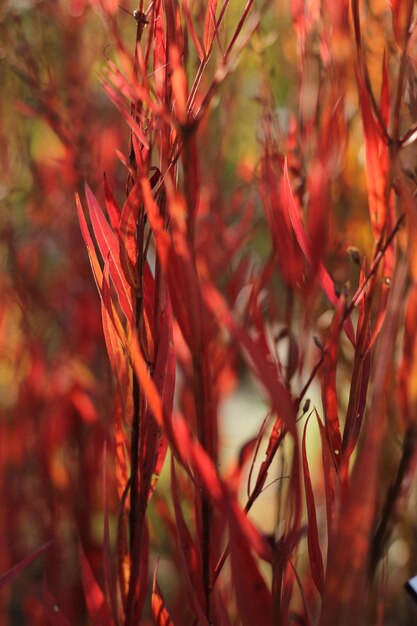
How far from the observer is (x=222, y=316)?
0.36 m

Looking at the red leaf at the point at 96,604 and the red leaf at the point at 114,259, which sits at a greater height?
the red leaf at the point at 114,259

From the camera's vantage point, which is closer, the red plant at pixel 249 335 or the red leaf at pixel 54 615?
the red plant at pixel 249 335

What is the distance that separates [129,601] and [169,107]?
35 centimetres

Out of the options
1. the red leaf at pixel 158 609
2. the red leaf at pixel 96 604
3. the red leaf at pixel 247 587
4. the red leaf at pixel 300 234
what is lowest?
the red leaf at pixel 247 587

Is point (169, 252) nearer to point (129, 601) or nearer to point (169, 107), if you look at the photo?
point (169, 107)

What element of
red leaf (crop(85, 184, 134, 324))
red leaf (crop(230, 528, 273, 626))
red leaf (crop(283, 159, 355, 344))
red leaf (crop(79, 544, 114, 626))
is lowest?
red leaf (crop(230, 528, 273, 626))

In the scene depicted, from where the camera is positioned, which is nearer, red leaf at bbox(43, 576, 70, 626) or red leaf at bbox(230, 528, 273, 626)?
red leaf at bbox(230, 528, 273, 626)

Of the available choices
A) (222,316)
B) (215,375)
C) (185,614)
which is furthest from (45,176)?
(222,316)

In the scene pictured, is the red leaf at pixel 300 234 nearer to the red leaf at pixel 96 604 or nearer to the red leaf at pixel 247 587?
the red leaf at pixel 247 587

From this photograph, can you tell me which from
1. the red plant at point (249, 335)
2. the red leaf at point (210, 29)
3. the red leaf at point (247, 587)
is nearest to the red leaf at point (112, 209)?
the red plant at point (249, 335)

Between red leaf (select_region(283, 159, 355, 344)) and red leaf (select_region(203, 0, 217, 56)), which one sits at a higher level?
red leaf (select_region(203, 0, 217, 56))

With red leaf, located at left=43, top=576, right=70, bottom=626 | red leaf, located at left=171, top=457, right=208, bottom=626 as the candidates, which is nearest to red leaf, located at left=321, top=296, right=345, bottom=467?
red leaf, located at left=171, top=457, right=208, bottom=626

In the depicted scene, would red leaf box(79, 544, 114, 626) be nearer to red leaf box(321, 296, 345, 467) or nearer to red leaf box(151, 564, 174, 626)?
red leaf box(151, 564, 174, 626)

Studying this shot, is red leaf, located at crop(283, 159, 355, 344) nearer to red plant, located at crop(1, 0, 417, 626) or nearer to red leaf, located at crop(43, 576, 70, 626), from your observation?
red plant, located at crop(1, 0, 417, 626)
